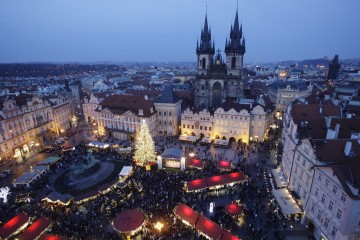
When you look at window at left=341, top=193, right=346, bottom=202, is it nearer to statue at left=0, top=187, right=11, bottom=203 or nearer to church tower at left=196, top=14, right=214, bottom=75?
statue at left=0, top=187, right=11, bottom=203

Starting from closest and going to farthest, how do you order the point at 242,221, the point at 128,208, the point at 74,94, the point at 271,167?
the point at 242,221, the point at 128,208, the point at 271,167, the point at 74,94

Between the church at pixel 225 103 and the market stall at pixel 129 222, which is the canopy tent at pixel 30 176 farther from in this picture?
the church at pixel 225 103

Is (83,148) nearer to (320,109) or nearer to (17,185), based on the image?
(17,185)

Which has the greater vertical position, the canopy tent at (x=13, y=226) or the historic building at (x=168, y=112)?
the historic building at (x=168, y=112)

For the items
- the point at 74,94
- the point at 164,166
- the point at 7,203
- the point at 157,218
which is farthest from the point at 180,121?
the point at 74,94

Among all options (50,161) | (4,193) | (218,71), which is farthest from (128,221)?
(218,71)

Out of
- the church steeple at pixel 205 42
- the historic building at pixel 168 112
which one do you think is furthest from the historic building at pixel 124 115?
the church steeple at pixel 205 42
